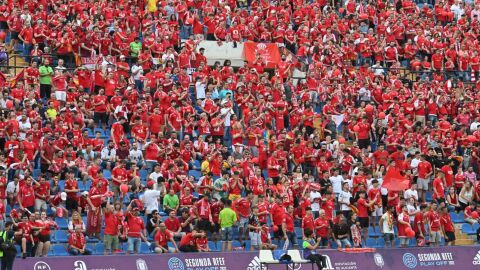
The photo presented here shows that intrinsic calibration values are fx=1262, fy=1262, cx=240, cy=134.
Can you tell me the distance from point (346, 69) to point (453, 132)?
4.43m

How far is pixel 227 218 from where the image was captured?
32.2 m

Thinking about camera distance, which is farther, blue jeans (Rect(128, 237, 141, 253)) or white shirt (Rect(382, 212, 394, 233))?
white shirt (Rect(382, 212, 394, 233))

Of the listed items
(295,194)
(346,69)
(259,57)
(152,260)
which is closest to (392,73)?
(346,69)

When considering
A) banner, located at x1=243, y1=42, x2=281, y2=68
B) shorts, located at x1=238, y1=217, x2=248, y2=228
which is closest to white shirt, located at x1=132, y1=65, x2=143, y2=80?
banner, located at x1=243, y1=42, x2=281, y2=68

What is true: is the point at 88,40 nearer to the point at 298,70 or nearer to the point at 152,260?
the point at 298,70

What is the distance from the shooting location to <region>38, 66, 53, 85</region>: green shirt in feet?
116

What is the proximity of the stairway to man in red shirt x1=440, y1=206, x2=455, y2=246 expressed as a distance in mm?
1104

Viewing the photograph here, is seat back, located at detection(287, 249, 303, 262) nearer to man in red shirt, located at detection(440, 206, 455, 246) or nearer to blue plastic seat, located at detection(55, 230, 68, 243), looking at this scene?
blue plastic seat, located at detection(55, 230, 68, 243)

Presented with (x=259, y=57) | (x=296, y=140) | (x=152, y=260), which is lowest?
(x=152, y=260)

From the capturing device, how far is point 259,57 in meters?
40.9

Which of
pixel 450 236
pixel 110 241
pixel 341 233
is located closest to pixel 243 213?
pixel 341 233

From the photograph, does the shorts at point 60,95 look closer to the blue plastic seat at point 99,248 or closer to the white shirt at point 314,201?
the blue plastic seat at point 99,248

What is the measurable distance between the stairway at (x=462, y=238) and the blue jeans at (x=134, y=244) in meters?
10.2

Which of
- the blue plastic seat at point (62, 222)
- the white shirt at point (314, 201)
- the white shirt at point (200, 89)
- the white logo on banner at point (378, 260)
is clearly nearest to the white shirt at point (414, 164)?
the white shirt at point (314, 201)
